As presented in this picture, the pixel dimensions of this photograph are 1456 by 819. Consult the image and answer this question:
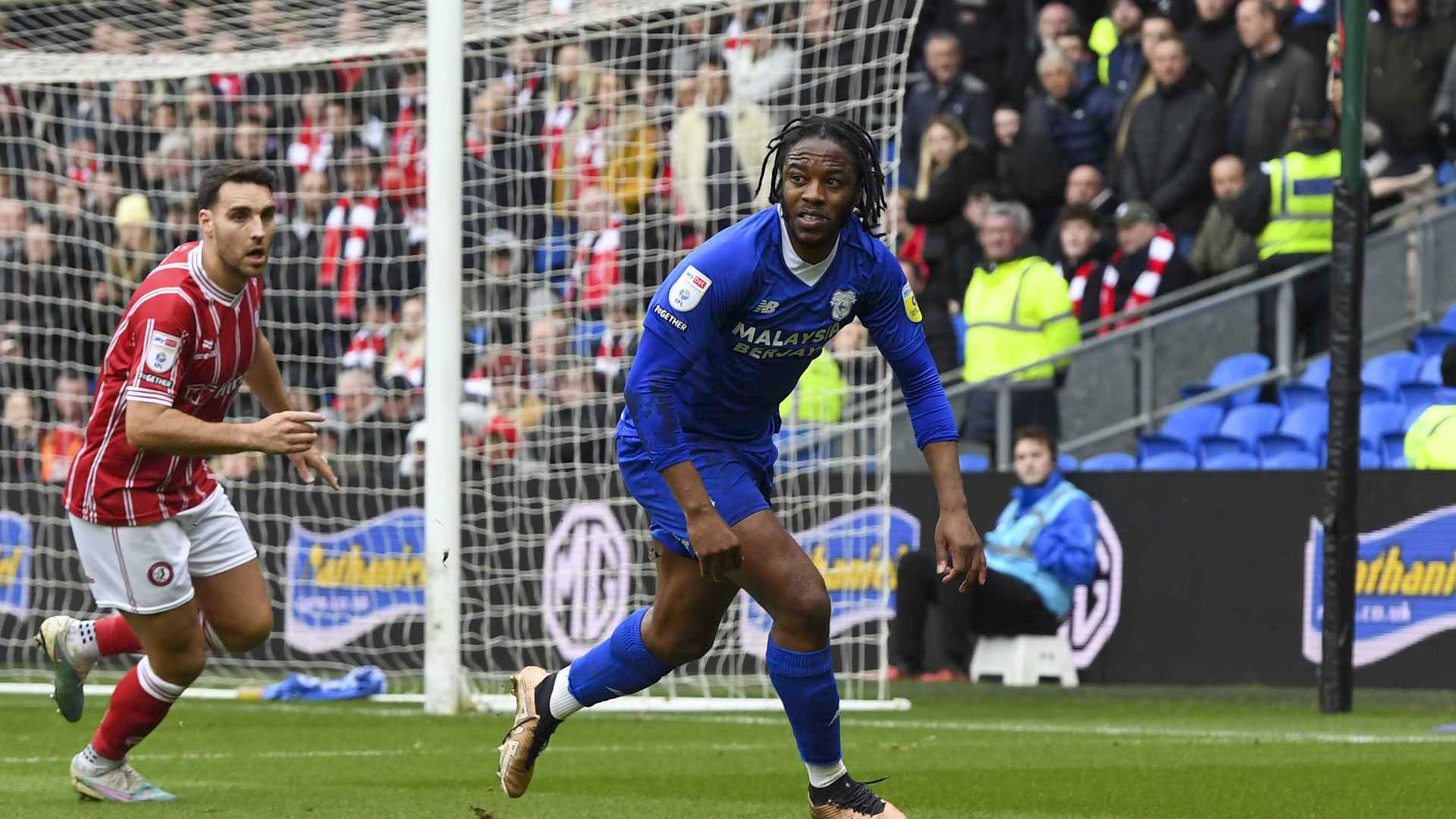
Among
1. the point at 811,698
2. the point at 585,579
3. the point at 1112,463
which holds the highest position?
the point at 1112,463

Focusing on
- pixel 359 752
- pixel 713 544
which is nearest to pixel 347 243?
pixel 359 752

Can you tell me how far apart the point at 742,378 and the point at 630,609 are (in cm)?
644

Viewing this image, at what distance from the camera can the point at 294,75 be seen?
13.9 meters

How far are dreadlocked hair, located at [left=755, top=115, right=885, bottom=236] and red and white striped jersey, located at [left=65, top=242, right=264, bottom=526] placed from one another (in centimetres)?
209

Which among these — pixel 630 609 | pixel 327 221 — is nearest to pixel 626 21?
pixel 327 221

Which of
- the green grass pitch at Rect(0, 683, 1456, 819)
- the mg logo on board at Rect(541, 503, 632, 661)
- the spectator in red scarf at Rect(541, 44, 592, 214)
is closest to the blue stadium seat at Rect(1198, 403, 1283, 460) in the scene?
the green grass pitch at Rect(0, 683, 1456, 819)

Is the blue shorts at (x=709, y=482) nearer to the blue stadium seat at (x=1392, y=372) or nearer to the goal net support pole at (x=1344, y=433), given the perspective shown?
the goal net support pole at (x=1344, y=433)

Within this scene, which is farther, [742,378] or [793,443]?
[793,443]

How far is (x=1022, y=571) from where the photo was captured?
453 inches

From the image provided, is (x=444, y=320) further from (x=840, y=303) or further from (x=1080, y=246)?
(x=1080, y=246)

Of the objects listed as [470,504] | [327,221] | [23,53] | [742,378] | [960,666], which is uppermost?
[23,53]

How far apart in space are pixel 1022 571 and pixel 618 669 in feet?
19.7

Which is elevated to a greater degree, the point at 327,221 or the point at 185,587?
the point at 327,221

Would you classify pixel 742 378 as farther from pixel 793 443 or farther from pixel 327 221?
pixel 327 221
